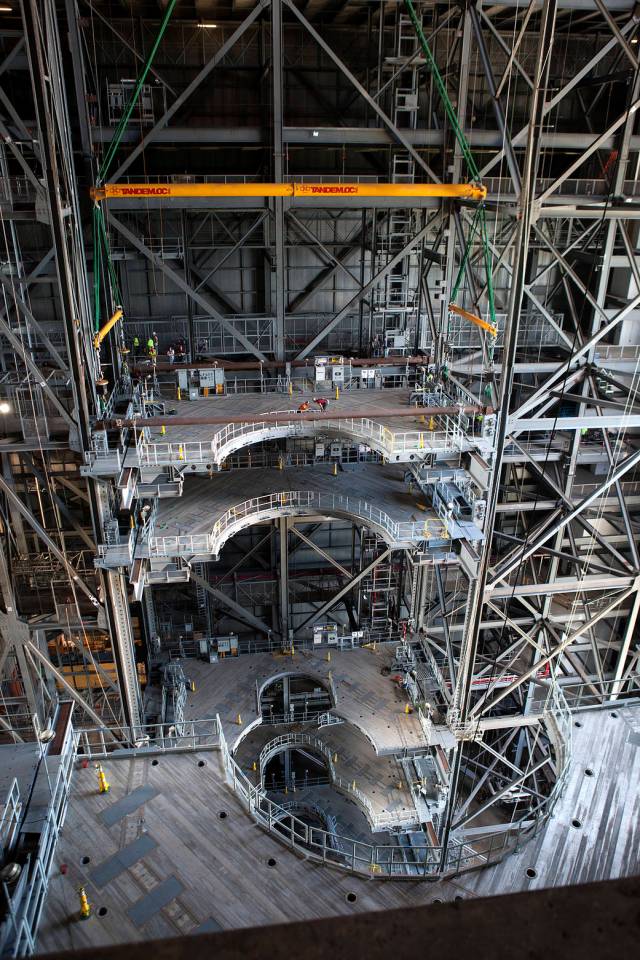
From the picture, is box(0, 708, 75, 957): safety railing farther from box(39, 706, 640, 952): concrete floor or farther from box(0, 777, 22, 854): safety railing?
box(39, 706, 640, 952): concrete floor

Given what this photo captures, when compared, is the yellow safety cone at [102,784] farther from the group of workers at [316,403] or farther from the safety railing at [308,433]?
the group of workers at [316,403]

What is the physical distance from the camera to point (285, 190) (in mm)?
20922

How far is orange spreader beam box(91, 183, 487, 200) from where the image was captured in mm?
20109

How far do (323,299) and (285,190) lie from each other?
8.23m

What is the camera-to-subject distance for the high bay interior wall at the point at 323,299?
2045 cm

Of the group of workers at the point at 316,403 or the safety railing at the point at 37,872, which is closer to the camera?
the safety railing at the point at 37,872

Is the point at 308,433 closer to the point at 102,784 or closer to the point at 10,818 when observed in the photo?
the point at 102,784

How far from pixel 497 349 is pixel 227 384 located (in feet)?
38.8

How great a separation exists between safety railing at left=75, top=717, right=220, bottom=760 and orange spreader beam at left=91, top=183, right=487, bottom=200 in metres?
14.3

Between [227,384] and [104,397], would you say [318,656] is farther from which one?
[104,397]

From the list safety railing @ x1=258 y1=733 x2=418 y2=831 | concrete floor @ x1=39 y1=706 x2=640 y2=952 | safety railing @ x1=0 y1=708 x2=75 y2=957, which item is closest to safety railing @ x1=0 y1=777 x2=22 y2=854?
safety railing @ x1=0 y1=708 x2=75 y2=957

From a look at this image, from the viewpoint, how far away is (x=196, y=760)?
16.4 metres

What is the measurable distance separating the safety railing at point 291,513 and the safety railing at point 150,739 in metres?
4.71

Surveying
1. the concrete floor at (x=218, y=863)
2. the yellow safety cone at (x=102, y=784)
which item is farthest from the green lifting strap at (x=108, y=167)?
the concrete floor at (x=218, y=863)
